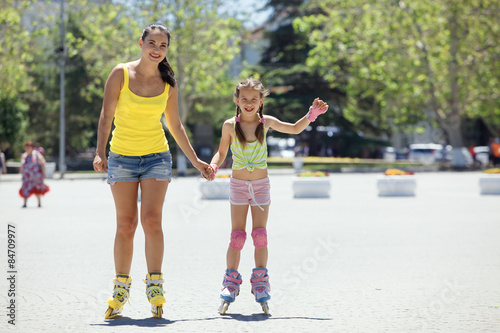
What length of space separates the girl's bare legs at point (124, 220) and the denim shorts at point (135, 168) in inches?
2.1

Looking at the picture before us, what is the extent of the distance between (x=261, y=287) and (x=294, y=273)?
210 cm

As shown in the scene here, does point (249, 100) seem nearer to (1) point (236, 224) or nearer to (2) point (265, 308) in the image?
(1) point (236, 224)

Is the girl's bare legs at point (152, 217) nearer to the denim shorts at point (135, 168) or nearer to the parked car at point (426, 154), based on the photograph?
the denim shorts at point (135, 168)

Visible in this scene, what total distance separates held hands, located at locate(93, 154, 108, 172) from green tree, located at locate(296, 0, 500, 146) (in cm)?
3743

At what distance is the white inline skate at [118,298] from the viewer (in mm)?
5445

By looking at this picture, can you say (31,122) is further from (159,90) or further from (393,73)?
(159,90)

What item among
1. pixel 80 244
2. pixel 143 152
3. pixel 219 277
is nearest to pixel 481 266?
pixel 219 277

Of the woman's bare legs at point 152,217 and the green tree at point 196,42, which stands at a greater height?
the green tree at point 196,42

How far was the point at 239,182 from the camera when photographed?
5840 millimetres

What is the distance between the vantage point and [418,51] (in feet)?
143

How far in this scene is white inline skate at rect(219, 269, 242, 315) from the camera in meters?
5.66

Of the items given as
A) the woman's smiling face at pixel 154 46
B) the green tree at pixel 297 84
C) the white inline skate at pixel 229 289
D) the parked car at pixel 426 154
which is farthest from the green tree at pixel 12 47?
the white inline skate at pixel 229 289

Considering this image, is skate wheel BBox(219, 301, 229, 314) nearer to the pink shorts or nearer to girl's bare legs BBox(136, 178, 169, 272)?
girl's bare legs BBox(136, 178, 169, 272)

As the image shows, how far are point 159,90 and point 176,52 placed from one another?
3591 cm
